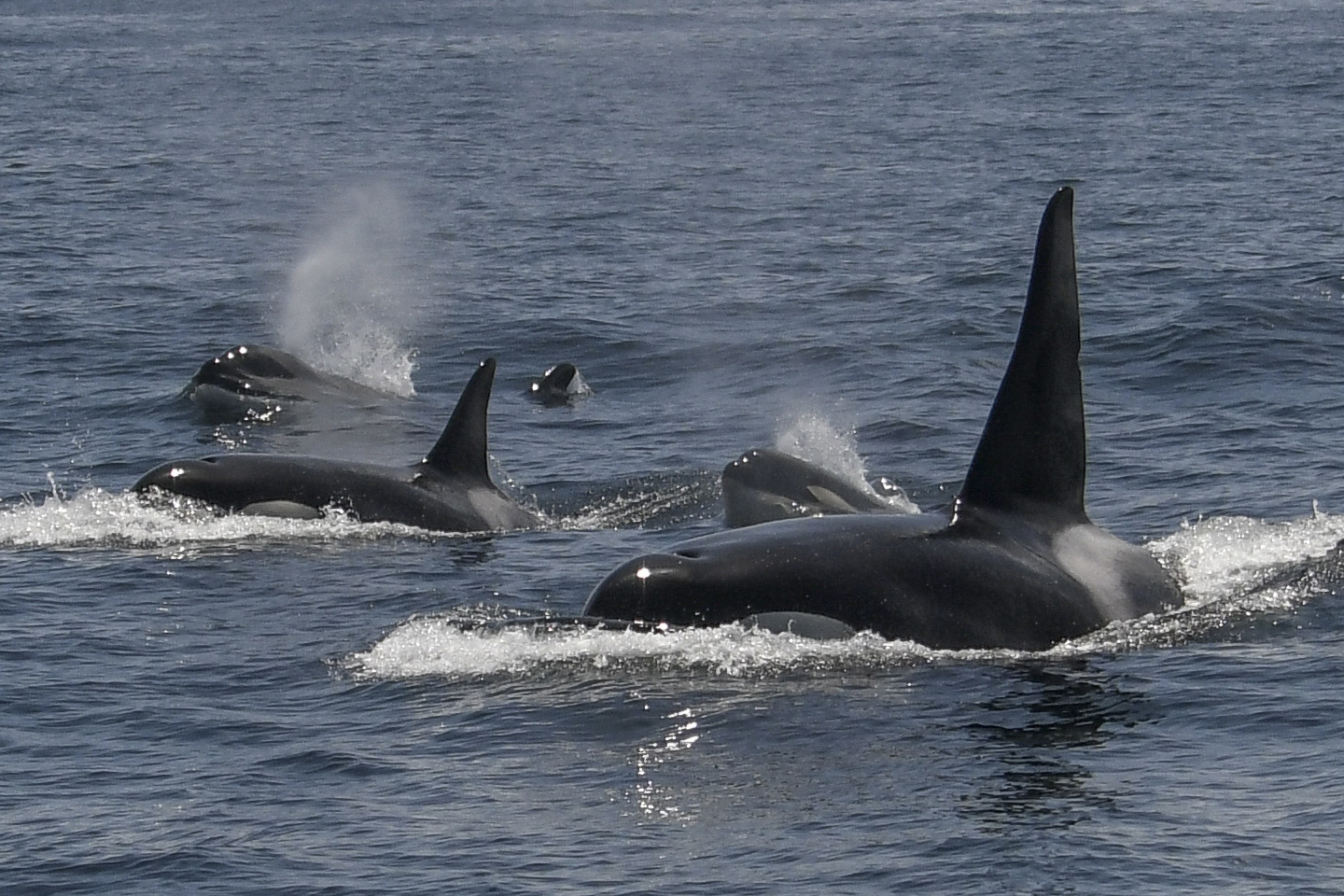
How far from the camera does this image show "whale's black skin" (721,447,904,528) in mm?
21922

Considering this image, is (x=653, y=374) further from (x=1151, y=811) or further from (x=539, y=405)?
(x=1151, y=811)

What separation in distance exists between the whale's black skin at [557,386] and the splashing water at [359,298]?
2368 mm

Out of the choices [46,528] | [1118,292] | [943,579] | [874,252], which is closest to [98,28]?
[874,252]

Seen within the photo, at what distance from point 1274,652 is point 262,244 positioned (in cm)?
3385

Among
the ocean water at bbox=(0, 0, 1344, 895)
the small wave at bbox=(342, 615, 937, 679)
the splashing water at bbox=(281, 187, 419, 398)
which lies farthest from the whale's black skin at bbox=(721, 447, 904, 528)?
the splashing water at bbox=(281, 187, 419, 398)

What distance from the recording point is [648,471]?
84.5ft

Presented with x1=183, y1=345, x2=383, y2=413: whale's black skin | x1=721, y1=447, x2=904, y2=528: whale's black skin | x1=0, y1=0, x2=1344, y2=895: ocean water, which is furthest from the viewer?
x1=183, y1=345, x2=383, y2=413: whale's black skin

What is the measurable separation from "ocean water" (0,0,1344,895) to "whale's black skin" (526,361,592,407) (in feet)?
1.87

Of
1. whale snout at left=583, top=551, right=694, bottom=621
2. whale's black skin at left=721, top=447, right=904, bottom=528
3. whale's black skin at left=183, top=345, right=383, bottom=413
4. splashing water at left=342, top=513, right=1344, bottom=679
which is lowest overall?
splashing water at left=342, top=513, right=1344, bottom=679

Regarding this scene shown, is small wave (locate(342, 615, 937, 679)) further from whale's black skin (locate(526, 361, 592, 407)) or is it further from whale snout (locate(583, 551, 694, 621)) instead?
A: whale's black skin (locate(526, 361, 592, 407))

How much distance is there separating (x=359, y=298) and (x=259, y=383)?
12710mm

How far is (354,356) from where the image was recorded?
35406 millimetres

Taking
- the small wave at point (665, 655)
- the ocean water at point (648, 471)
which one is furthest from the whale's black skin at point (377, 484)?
the small wave at point (665, 655)

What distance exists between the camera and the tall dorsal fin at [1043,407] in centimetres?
1587
